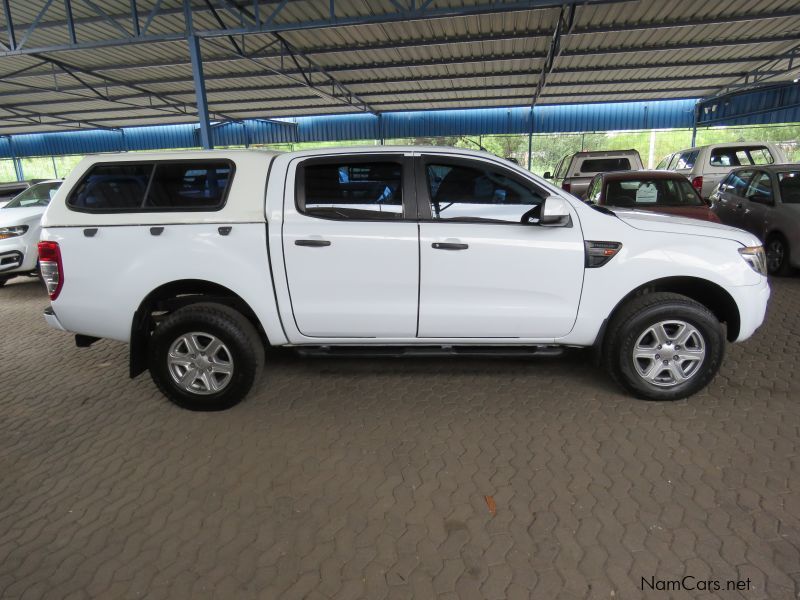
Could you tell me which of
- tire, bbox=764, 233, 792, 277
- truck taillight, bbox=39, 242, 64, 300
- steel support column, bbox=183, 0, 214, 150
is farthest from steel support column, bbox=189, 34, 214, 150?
tire, bbox=764, 233, 792, 277

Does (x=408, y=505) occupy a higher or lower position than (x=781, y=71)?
lower

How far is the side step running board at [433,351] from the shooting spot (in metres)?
3.63

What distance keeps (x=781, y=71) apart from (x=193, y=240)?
19389mm

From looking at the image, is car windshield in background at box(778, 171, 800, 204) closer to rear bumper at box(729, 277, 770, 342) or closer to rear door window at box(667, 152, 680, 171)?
rear bumper at box(729, 277, 770, 342)

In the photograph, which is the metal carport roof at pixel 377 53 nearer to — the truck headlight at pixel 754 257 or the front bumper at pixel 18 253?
the front bumper at pixel 18 253

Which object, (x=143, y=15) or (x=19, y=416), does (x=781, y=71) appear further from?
(x=19, y=416)

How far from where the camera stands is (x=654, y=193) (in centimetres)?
688

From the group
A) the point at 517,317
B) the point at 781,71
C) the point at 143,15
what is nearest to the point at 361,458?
the point at 517,317

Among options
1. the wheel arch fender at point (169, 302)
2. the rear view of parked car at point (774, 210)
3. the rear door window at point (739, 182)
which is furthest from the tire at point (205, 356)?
the rear door window at point (739, 182)

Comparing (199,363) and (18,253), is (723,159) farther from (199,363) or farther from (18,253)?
(18,253)

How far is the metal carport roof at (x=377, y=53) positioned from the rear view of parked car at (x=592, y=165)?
113 inches

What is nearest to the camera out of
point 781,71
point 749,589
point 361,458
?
point 749,589

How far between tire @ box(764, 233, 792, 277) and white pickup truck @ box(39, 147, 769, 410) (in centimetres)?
470

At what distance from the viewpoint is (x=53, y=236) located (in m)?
3.53
